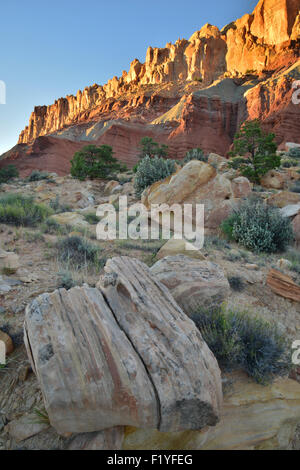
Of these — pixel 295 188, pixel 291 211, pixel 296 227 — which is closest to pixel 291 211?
pixel 291 211

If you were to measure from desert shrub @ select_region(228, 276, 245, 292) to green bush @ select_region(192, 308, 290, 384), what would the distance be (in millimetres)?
1353

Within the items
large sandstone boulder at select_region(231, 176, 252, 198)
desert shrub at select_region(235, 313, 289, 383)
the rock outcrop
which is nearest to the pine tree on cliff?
large sandstone boulder at select_region(231, 176, 252, 198)

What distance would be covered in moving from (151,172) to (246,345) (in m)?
10.0

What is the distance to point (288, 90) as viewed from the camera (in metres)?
35.2

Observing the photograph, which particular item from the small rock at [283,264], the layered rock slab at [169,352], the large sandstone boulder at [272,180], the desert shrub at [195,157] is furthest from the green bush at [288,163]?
the layered rock slab at [169,352]

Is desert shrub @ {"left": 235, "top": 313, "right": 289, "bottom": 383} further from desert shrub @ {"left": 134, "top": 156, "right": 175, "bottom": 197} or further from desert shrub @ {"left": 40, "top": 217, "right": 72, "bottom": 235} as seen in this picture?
desert shrub @ {"left": 134, "top": 156, "right": 175, "bottom": 197}

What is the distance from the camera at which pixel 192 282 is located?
9.57 ft

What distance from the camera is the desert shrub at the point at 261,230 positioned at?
5.96 meters

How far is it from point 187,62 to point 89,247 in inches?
3125

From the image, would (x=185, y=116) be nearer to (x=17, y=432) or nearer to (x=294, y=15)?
(x=294, y=15)

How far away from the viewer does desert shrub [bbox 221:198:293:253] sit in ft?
19.6

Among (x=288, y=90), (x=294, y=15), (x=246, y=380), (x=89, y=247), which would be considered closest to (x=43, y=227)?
(x=89, y=247)

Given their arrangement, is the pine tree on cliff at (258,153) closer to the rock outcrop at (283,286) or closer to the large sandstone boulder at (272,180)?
the large sandstone boulder at (272,180)

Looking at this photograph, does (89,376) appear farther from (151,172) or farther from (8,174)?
(8,174)
